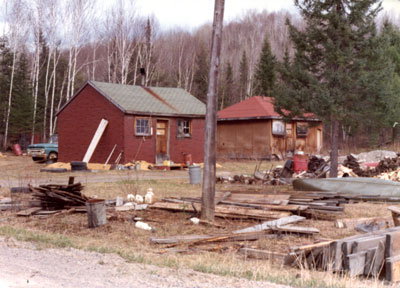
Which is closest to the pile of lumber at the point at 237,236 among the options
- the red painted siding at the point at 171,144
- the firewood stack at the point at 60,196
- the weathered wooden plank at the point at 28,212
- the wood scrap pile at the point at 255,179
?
the firewood stack at the point at 60,196

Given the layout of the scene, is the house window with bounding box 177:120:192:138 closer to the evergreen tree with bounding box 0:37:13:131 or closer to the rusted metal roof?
the rusted metal roof

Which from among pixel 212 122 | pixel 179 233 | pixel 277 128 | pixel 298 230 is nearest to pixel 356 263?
pixel 298 230

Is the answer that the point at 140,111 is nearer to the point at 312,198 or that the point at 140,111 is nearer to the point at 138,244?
the point at 312,198

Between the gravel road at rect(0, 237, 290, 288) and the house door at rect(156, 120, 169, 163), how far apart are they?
20711mm

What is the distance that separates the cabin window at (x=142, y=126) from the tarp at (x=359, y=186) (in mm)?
14110

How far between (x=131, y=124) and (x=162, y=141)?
2.38 metres

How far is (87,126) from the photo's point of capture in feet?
94.0

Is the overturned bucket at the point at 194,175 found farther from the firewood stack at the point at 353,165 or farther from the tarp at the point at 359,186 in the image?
the firewood stack at the point at 353,165

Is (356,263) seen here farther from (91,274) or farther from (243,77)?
(243,77)

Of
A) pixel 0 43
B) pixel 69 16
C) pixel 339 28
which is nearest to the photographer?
pixel 339 28

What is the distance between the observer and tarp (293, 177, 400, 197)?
45.9ft

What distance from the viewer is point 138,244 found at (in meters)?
8.40

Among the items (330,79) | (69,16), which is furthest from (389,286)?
(69,16)

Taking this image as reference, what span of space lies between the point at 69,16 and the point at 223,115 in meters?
17.0
